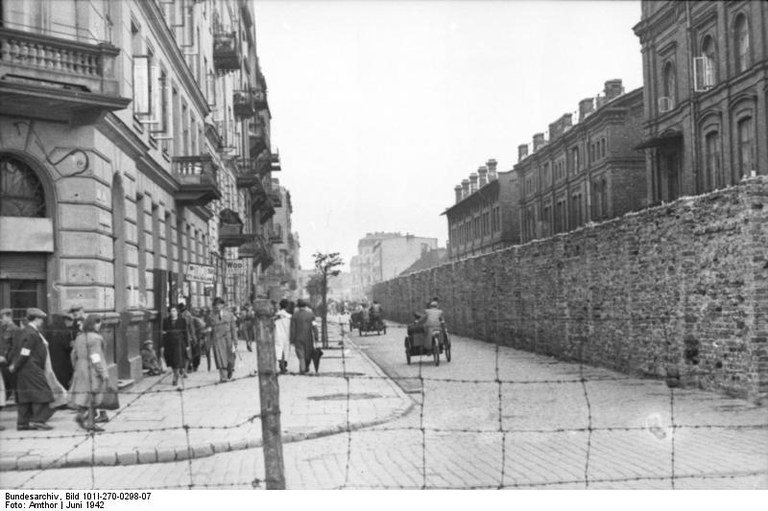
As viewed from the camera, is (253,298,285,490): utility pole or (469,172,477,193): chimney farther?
(469,172,477,193): chimney

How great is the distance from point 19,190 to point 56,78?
73.9 inches

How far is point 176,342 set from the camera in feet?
59.7

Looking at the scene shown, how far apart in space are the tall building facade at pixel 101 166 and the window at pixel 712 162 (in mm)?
20199

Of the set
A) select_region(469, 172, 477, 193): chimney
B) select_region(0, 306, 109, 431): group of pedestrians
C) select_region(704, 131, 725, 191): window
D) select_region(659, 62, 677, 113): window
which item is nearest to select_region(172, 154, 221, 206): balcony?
select_region(0, 306, 109, 431): group of pedestrians

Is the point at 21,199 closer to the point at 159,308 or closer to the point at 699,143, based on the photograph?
the point at 159,308

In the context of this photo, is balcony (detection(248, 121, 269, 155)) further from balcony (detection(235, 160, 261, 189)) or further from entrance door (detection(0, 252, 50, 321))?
entrance door (detection(0, 252, 50, 321))

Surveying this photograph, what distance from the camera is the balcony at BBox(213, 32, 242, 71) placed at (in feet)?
123

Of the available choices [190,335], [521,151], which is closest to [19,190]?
[190,335]

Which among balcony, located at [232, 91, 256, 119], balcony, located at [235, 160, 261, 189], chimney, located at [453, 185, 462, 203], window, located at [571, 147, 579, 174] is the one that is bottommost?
balcony, located at [235, 160, 261, 189]

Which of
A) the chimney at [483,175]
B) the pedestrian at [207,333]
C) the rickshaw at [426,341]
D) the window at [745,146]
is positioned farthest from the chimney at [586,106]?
the rickshaw at [426,341]

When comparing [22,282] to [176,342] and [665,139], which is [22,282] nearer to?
[176,342]

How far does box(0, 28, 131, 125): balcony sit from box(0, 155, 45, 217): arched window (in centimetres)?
85
